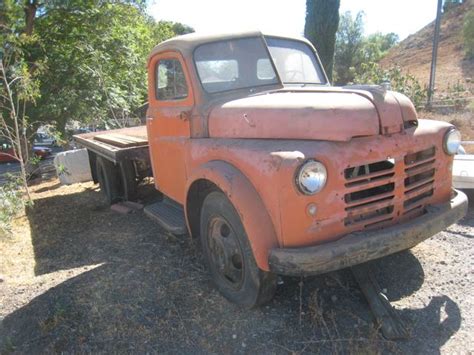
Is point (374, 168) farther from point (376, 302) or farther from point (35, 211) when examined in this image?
point (35, 211)

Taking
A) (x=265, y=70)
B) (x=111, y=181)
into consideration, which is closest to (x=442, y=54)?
(x=111, y=181)

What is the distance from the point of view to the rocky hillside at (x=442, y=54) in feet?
95.1

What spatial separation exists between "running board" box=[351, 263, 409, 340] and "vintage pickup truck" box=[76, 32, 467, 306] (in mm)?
453

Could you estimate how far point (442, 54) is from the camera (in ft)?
117

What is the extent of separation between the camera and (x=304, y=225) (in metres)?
2.78

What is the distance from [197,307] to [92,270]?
4.35 feet

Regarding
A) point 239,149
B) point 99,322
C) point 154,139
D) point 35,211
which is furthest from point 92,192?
point 239,149

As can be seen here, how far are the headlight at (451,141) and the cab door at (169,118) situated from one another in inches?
84.0

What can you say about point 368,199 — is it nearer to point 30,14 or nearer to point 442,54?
point 30,14

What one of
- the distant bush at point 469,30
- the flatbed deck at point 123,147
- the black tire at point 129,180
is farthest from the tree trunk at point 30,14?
the distant bush at point 469,30

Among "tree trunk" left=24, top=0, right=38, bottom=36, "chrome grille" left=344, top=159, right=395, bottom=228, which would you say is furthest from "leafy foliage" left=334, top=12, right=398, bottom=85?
"chrome grille" left=344, top=159, right=395, bottom=228

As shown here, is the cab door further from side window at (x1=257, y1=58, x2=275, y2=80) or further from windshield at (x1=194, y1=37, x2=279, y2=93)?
side window at (x1=257, y1=58, x2=275, y2=80)

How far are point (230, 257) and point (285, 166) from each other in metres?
1.04

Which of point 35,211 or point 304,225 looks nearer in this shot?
point 304,225
